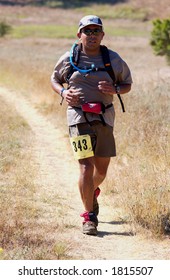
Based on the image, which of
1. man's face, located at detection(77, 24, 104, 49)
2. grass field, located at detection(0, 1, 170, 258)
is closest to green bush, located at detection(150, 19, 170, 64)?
grass field, located at detection(0, 1, 170, 258)

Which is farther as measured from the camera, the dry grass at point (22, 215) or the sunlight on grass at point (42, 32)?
the sunlight on grass at point (42, 32)

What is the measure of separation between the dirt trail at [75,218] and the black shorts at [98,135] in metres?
0.81

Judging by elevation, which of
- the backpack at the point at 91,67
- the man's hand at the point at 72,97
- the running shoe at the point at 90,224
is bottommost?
the running shoe at the point at 90,224

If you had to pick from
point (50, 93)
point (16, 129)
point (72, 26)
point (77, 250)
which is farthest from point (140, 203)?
point (72, 26)

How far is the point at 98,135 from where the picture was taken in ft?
22.6

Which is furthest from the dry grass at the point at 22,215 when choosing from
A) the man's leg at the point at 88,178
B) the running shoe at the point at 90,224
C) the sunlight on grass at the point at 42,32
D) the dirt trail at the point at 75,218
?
the sunlight on grass at the point at 42,32

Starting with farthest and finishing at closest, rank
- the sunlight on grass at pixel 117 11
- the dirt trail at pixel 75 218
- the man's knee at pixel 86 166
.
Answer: the sunlight on grass at pixel 117 11, the man's knee at pixel 86 166, the dirt trail at pixel 75 218

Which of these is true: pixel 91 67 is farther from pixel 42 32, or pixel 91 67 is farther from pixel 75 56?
pixel 42 32

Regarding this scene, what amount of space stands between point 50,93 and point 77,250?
12261 mm

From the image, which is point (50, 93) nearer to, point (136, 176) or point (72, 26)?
point (136, 176)

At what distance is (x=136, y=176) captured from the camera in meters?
8.32

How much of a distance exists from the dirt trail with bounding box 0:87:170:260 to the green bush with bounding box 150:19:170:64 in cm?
1670

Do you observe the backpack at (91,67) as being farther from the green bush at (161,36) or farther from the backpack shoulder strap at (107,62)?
the green bush at (161,36)

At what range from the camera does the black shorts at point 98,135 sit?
6820mm
